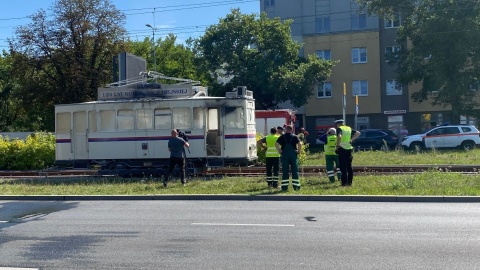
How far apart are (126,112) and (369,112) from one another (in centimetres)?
3398

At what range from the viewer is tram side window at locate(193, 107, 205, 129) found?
20953 millimetres

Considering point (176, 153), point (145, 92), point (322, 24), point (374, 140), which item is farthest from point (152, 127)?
point (322, 24)

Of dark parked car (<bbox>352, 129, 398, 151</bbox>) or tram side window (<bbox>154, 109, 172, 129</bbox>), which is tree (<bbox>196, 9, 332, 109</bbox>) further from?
tram side window (<bbox>154, 109, 172, 129</bbox>)

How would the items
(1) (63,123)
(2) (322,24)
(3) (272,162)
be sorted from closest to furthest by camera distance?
(3) (272,162) → (1) (63,123) → (2) (322,24)

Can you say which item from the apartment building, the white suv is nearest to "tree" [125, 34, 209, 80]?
the apartment building

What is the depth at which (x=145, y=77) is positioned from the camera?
2416 cm

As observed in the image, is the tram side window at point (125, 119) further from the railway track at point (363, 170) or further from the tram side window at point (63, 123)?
the railway track at point (363, 170)

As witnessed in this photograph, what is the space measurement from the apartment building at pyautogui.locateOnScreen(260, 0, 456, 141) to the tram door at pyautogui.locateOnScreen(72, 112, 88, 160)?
31919mm

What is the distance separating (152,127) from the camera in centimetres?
2141

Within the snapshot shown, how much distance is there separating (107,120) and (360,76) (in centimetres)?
3391

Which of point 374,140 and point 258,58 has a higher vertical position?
point 258,58

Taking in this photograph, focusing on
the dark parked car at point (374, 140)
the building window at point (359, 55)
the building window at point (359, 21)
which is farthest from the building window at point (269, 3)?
the dark parked car at point (374, 140)

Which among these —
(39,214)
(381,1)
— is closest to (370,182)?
(39,214)

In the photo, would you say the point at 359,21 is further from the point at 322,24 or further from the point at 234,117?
the point at 234,117
